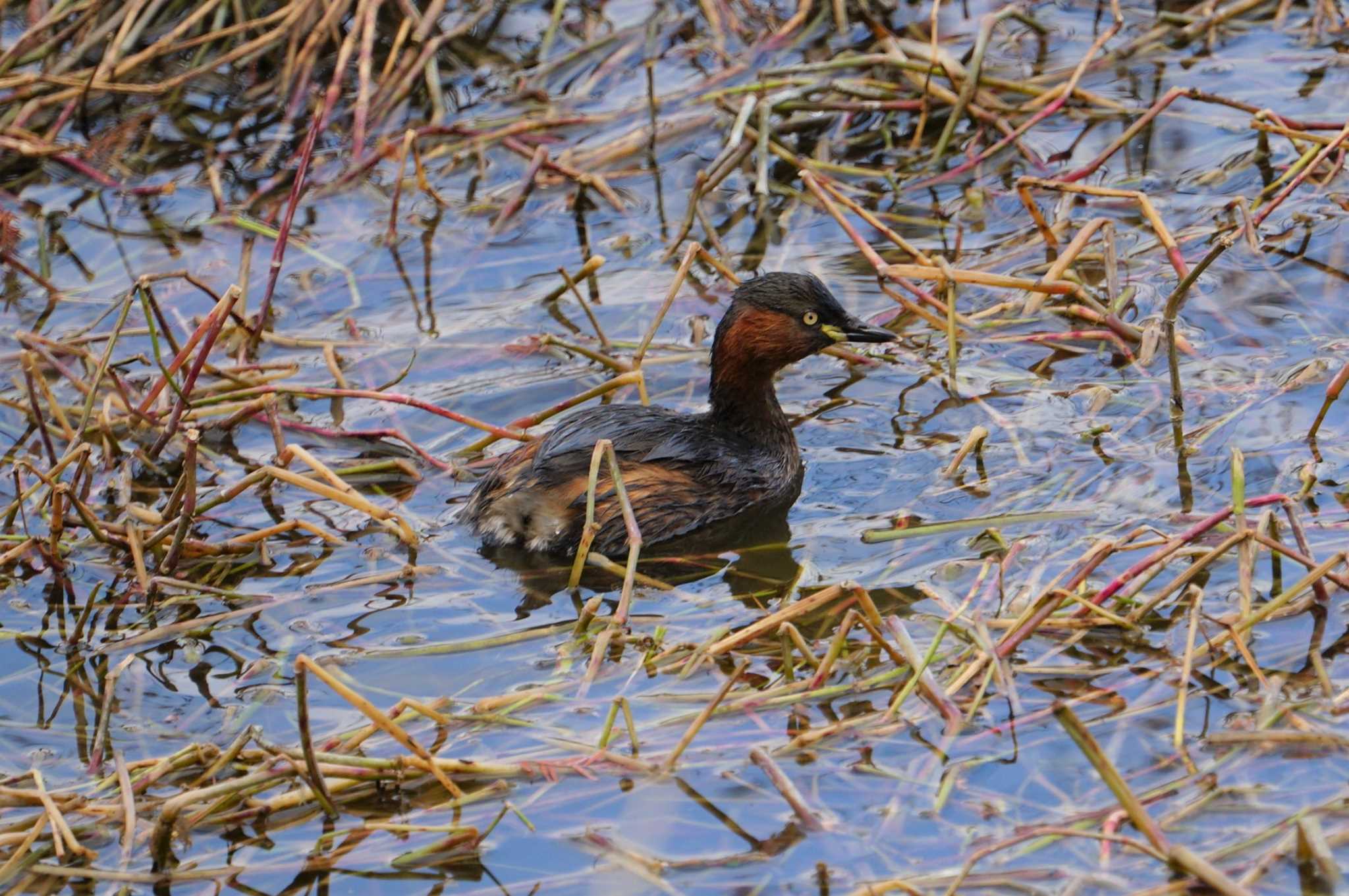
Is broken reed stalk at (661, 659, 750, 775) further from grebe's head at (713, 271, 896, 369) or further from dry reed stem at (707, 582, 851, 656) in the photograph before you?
grebe's head at (713, 271, 896, 369)

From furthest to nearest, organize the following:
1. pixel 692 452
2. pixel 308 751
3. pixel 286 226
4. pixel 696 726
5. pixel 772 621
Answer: pixel 692 452 < pixel 286 226 < pixel 772 621 < pixel 696 726 < pixel 308 751

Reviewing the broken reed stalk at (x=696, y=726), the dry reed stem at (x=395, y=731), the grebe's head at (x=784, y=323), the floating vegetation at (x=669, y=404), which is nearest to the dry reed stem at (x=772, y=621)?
the floating vegetation at (x=669, y=404)

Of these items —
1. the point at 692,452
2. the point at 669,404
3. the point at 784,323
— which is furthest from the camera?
the point at 669,404

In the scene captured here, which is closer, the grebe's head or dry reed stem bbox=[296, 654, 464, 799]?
dry reed stem bbox=[296, 654, 464, 799]

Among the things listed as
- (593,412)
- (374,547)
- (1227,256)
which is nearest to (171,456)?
(374,547)

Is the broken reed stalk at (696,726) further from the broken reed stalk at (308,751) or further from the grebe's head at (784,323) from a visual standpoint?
the grebe's head at (784,323)

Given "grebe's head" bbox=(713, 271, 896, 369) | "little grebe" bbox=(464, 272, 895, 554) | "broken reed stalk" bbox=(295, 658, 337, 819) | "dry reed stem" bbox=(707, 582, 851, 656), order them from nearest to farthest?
"broken reed stalk" bbox=(295, 658, 337, 819) → "dry reed stem" bbox=(707, 582, 851, 656) → "little grebe" bbox=(464, 272, 895, 554) → "grebe's head" bbox=(713, 271, 896, 369)

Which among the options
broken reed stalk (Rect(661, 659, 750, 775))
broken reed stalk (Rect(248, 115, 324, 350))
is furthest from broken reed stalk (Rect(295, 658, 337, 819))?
broken reed stalk (Rect(248, 115, 324, 350))

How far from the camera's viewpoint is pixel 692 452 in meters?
5.59

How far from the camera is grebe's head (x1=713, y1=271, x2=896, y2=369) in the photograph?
18.8 feet

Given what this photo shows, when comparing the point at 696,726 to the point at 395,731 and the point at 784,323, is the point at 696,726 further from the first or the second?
the point at 784,323

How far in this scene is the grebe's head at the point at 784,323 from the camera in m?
5.73

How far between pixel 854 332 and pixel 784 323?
0.82 feet

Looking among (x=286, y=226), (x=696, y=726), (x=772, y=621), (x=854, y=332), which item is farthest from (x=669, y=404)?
(x=696, y=726)
